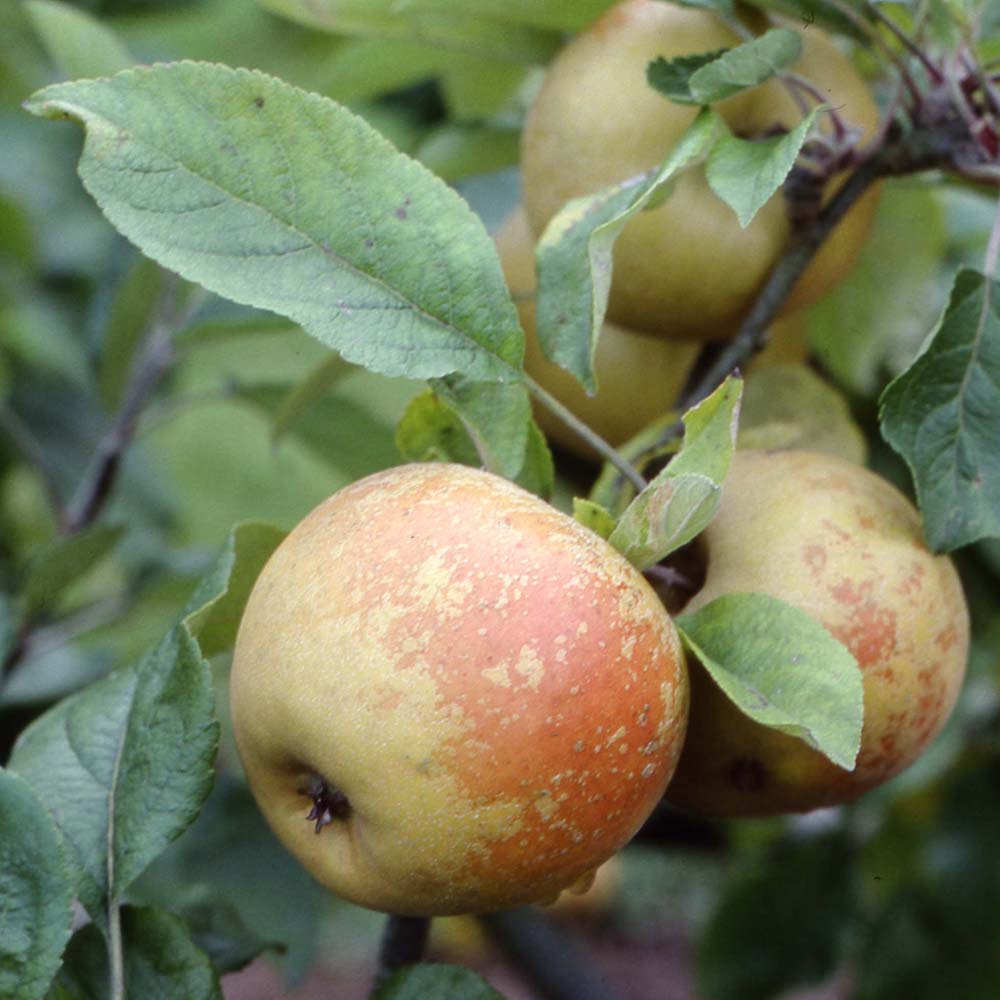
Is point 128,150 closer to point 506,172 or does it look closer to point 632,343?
point 632,343

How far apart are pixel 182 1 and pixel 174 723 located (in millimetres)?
1302

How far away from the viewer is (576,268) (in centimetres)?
78

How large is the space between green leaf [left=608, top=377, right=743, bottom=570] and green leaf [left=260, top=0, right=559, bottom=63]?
1.43 feet

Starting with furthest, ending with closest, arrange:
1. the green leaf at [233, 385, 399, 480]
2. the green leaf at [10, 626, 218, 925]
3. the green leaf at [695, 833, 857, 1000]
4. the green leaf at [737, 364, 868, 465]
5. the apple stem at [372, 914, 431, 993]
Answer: the green leaf at [695, 833, 857, 1000] → the green leaf at [233, 385, 399, 480] → the green leaf at [737, 364, 868, 465] → the apple stem at [372, 914, 431, 993] → the green leaf at [10, 626, 218, 925]

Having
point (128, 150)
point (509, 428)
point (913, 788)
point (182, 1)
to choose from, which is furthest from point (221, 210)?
point (913, 788)

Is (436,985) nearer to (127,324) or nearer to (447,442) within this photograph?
(447,442)

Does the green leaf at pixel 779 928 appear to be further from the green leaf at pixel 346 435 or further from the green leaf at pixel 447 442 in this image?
the green leaf at pixel 447 442

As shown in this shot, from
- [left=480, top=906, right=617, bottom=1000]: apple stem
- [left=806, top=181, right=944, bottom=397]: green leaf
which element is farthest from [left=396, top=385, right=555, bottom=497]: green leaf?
[left=480, top=906, right=617, bottom=1000]: apple stem

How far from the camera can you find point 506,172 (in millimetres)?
1315

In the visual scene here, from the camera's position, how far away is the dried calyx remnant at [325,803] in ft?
2.12

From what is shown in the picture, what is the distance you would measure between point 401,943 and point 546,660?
321 mm

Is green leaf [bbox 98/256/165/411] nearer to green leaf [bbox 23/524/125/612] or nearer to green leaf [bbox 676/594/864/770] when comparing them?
green leaf [bbox 23/524/125/612]

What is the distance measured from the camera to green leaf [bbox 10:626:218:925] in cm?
71

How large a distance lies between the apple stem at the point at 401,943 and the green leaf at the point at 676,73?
52cm
